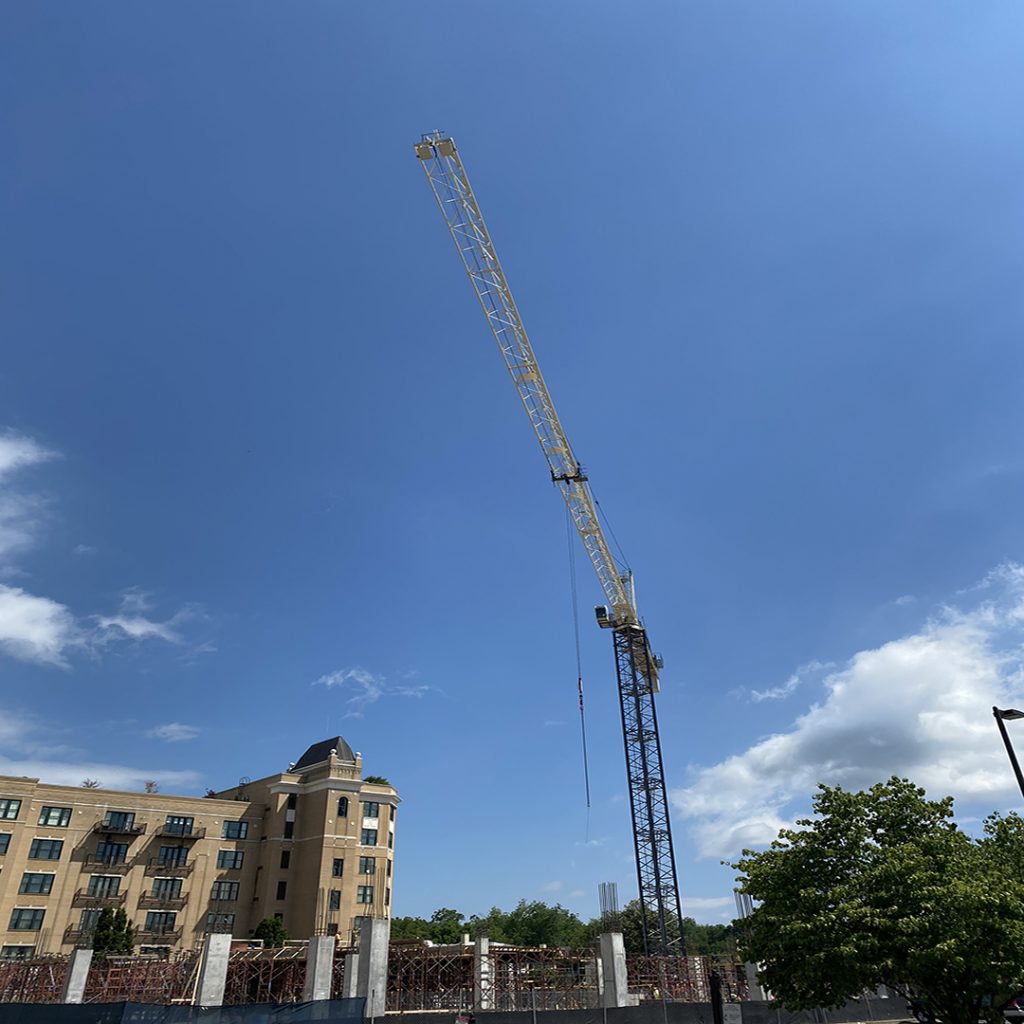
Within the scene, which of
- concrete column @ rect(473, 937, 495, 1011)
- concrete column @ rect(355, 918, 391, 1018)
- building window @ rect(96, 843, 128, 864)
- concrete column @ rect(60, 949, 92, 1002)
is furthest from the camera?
building window @ rect(96, 843, 128, 864)

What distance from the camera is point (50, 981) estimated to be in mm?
43875

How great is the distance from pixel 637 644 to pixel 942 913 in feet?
194

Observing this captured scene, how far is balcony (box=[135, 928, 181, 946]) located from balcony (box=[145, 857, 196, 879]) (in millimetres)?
3995

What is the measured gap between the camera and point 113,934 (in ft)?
180

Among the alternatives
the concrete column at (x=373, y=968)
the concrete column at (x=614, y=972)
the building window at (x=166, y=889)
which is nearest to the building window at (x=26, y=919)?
the building window at (x=166, y=889)

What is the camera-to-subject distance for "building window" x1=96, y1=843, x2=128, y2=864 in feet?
205

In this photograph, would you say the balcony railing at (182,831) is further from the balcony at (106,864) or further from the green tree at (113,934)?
the green tree at (113,934)

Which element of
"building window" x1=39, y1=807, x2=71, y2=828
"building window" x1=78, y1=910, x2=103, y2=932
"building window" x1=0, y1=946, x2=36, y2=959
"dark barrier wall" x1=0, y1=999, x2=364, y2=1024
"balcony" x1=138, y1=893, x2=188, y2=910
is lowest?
"dark barrier wall" x1=0, y1=999, x2=364, y2=1024

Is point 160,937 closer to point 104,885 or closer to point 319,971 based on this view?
point 104,885

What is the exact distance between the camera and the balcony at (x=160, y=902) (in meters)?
62.2

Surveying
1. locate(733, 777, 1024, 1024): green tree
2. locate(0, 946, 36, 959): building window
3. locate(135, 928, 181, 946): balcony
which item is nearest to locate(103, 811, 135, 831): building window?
locate(135, 928, 181, 946): balcony

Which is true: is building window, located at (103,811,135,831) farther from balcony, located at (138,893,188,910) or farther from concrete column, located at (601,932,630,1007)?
concrete column, located at (601,932,630,1007)

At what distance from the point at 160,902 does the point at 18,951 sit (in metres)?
9.62

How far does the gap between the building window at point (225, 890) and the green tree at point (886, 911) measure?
53203 mm
